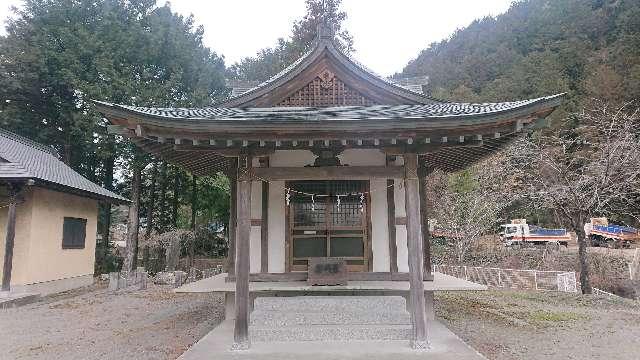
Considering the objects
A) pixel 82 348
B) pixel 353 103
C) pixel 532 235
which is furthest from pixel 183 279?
pixel 532 235

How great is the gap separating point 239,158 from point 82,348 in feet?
15.6

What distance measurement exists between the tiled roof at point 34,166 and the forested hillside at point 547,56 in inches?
1162

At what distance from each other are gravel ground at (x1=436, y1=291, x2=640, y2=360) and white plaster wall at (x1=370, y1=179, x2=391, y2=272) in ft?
7.16

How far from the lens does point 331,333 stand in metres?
7.22

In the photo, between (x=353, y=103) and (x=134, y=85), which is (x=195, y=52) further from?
(x=353, y=103)

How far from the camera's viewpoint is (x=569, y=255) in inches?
905

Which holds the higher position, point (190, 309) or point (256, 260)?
point (256, 260)

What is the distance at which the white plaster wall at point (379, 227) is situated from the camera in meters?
8.55

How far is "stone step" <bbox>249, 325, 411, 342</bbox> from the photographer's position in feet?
23.2

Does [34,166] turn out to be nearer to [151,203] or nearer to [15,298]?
[15,298]

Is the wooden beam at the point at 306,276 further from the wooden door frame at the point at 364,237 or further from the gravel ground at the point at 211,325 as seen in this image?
the gravel ground at the point at 211,325

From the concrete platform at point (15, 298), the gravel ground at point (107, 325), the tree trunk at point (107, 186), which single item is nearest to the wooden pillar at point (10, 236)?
the concrete platform at point (15, 298)

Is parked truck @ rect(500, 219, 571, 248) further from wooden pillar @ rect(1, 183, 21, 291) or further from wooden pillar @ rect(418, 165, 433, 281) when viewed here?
wooden pillar @ rect(1, 183, 21, 291)

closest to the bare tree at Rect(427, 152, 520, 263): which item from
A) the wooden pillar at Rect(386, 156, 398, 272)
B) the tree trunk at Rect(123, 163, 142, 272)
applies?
the wooden pillar at Rect(386, 156, 398, 272)
